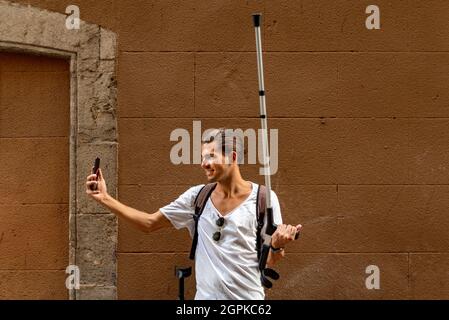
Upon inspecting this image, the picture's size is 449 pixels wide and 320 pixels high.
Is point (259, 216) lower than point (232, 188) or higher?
lower

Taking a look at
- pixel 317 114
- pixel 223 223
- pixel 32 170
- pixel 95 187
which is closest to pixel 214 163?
pixel 223 223

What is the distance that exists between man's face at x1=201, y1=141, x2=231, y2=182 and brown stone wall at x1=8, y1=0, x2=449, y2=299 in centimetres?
159

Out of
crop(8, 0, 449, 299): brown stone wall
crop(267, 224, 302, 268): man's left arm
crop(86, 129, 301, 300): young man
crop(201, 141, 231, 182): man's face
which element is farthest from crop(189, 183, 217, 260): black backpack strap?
crop(8, 0, 449, 299): brown stone wall

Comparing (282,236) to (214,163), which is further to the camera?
(214,163)

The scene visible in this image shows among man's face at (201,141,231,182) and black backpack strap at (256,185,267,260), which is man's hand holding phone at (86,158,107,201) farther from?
black backpack strap at (256,185,267,260)

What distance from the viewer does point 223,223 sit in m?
4.21

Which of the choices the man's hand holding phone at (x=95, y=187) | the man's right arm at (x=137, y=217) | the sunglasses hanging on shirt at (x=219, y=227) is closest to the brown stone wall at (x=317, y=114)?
the man's right arm at (x=137, y=217)

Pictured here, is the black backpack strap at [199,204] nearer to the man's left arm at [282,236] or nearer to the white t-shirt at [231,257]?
the white t-shirt at [231,257]

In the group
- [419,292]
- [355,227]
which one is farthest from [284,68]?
[419,292]

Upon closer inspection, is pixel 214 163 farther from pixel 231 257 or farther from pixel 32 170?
pixel 32 170

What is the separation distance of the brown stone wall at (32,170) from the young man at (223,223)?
69.6 inches

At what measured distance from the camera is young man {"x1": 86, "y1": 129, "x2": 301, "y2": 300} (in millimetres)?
4145

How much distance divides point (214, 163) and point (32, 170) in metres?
2.21
